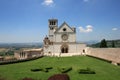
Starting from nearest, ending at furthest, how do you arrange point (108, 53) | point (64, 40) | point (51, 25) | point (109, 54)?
point (109, 54)
point (108, 53)
point (64, 40)
point (51, 25)

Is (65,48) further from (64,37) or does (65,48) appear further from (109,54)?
(109,54)

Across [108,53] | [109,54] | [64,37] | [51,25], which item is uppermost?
[51,25]

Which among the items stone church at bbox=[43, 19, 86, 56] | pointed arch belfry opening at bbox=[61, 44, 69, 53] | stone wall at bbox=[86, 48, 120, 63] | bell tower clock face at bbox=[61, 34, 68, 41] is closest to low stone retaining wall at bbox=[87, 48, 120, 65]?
stone wall at bbox=[86, 48, 120, 63]

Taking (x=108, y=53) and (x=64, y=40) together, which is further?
(x=64, y=40)

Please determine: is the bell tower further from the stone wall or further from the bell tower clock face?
the stone wall

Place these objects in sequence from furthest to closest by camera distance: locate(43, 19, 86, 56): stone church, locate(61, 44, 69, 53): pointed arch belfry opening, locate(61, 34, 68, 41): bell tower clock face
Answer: locate(61, 44, 69, 53): pointed arch belfry opening → locate(61, 34, 68, 41): bell tower clock face → locate(43, 19, 86, 56): stone church

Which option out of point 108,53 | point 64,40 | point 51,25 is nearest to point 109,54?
point 108,53

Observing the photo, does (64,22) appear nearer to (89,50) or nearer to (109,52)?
(89,50)

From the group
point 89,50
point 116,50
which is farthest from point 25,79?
point 89,50

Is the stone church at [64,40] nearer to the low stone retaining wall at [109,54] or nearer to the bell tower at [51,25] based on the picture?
the bell tower at [51,25]

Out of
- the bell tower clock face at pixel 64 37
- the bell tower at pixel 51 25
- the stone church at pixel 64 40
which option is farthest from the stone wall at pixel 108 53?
the bell tower at pixel 51 25

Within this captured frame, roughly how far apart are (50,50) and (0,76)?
29.8 metres

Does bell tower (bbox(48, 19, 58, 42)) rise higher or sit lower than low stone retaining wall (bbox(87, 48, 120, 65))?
higher

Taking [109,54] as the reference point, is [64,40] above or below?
above
